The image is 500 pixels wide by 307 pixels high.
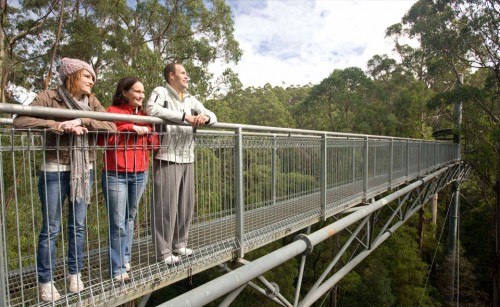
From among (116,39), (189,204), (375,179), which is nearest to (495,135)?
(375,179)

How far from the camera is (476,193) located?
21.7 meters

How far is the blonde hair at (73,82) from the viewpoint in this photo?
1.87 m

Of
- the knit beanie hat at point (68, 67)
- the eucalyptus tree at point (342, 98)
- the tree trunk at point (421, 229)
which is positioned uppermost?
the eucalyptus tree at point (342, 98)

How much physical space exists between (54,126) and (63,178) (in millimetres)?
317

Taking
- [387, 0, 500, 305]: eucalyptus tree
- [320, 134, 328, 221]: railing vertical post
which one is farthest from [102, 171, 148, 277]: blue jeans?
[387, 0, 500, 305]: eucalyptus tree

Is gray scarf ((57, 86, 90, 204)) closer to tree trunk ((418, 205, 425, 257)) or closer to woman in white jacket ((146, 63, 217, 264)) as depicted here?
woman in white jacket ((146, 63, 217, 264))

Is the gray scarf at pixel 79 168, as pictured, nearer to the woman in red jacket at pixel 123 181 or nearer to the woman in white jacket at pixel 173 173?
the woman in red jacket at pixel 123 181

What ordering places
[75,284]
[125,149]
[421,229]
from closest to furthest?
[75,284]
[125,149]
[421,229]

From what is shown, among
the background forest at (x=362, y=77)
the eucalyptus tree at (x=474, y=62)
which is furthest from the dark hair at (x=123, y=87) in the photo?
the eucalyptus tree at (x=474, y=62)

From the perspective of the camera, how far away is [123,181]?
6.52ft

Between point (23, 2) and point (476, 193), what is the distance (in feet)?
87.2

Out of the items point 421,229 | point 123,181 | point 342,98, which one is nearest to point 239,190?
point 123,181

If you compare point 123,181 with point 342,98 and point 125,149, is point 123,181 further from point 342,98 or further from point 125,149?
point 342,98

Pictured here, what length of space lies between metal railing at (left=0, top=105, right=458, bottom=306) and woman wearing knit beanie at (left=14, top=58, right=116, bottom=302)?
53 mm
